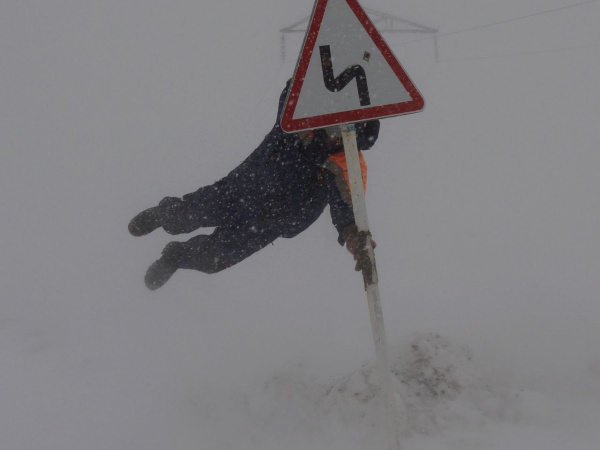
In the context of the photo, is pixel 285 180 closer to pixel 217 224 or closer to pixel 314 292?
pixel 217 224

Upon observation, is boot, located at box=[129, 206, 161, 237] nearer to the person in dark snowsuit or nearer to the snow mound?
the person in dark snowsuit

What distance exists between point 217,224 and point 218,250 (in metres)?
0.15

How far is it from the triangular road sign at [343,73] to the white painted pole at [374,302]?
4.0 inches

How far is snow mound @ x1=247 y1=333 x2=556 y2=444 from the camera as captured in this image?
2.18 m

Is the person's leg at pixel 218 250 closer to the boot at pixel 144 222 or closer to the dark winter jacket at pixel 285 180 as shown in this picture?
the dark winter jacket at pixel 285 180

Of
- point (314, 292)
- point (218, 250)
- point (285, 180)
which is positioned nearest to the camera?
point (285, 180)

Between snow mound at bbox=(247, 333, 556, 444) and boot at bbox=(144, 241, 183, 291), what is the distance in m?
0.96

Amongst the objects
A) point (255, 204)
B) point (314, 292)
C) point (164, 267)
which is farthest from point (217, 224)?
point (314, 292)

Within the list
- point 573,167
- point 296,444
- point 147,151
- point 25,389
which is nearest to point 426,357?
point 296,444

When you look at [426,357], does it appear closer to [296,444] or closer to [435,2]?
[296,444]

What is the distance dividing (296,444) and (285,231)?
1.19 metres

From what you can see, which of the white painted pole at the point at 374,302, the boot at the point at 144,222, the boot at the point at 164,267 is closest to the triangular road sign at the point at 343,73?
the white painted pole at the point at 374,302

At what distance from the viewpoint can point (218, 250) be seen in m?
2.99

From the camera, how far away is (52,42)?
12258 mm
